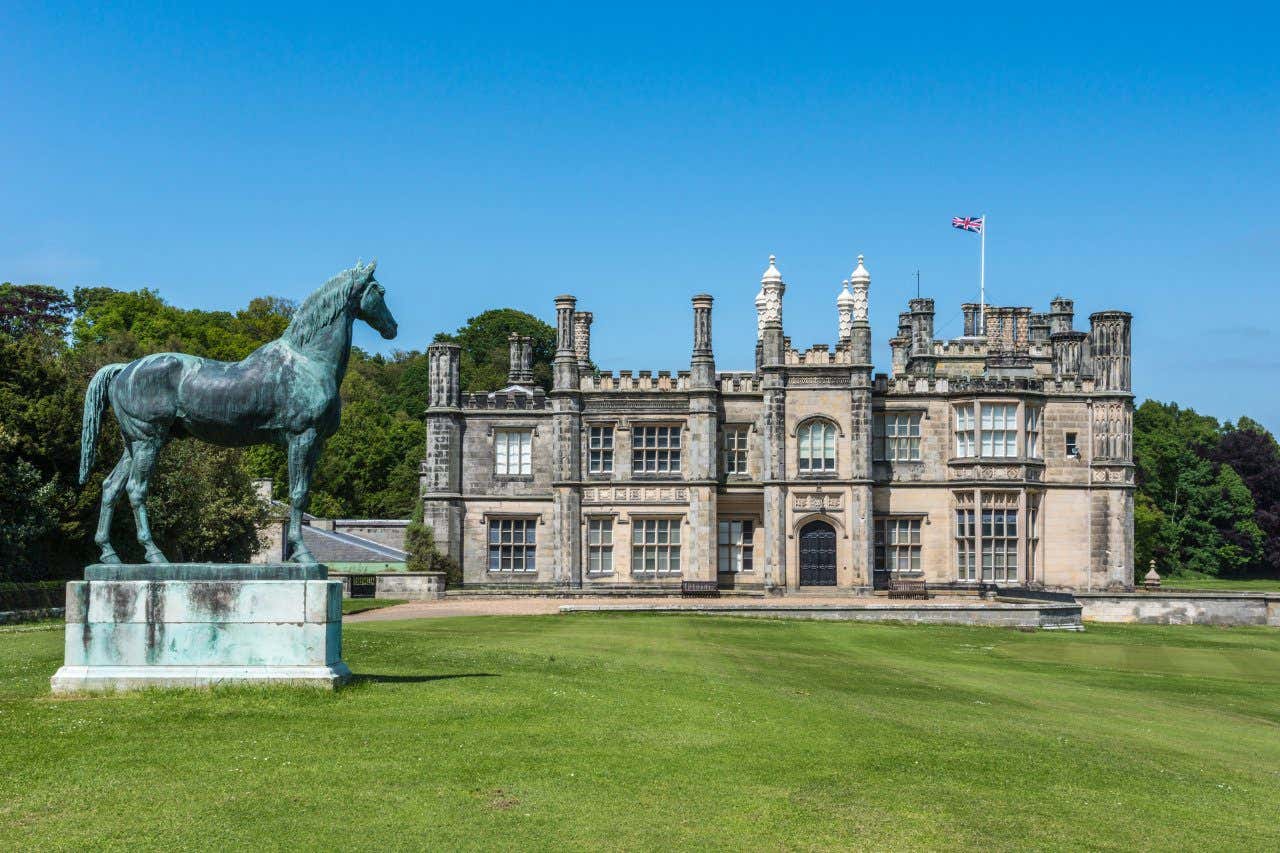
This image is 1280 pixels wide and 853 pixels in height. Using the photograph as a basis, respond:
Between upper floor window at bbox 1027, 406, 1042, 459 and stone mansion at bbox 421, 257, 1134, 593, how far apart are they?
0.31 feet

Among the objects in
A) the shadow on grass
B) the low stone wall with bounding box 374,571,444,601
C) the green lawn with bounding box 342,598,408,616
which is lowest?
the green lawn with bounding box 342,598,408,616

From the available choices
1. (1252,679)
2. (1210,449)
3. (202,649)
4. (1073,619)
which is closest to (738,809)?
(202,649)

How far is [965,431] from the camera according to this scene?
49156mm

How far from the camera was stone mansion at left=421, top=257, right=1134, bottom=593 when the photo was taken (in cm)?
4841

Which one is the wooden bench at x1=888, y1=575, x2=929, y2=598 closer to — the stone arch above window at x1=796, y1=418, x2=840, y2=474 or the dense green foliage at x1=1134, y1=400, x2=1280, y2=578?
the stone arch above window at x1=796, y1=418, x2=840, y2=474

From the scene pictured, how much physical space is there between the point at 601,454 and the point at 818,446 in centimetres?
849

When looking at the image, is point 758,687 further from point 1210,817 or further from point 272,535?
point 272,535

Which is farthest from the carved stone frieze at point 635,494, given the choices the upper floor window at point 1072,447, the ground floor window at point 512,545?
the upper floor window at point 1072,447

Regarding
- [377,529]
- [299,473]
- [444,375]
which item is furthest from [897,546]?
[299,473]

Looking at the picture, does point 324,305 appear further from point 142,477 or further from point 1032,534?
point 1032,534

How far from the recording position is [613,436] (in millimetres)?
50031

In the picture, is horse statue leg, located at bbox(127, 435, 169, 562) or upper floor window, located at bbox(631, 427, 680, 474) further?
upper floor window, located at bbox(631, 427, 680, 474)

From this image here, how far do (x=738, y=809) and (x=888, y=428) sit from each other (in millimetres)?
39928

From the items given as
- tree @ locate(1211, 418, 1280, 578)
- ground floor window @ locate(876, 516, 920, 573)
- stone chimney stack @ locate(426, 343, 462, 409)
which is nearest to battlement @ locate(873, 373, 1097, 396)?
ground floor window @ locate(876, 516, 920, 573)
